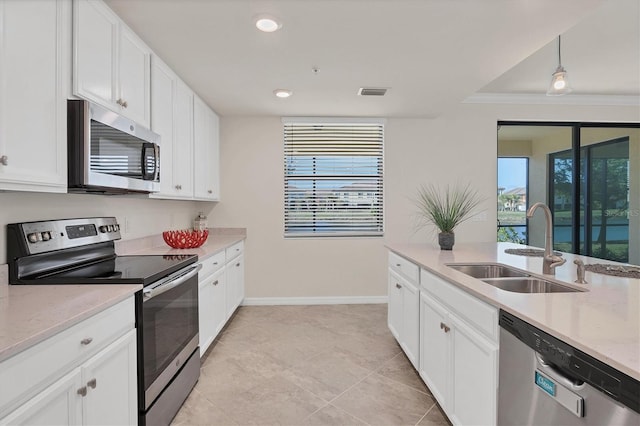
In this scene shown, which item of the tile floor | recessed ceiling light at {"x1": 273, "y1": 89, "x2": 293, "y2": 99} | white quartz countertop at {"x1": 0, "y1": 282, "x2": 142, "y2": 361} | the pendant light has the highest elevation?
recessed ceiling light at {"x1": 273, "y1": 89, "x2": 293, "y2": 99}

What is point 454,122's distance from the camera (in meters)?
4.47

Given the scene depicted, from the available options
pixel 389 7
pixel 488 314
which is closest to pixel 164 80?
pixel 389 7

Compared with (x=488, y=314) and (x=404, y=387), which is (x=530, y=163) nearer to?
(x=404, y=387)

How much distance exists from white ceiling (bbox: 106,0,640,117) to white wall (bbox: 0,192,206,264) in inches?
43.2

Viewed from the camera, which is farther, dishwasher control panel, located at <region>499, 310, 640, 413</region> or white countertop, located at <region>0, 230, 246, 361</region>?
white countertop, located at <region>0, 230, 246, 361</region>

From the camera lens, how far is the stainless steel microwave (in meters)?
1.58

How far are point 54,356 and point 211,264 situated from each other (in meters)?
1.81

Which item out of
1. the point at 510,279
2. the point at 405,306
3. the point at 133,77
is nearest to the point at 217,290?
the point at 405,306

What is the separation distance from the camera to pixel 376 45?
2.38 m

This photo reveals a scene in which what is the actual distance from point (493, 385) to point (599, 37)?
3.02 meters

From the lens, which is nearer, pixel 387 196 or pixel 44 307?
pixel 44 307

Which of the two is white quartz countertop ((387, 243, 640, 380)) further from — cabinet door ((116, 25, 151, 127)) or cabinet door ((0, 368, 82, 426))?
cabinet door ((116, 25, 151, 127))

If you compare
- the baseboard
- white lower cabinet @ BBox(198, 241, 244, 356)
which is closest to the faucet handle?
white lower cabinet @ BBox(198, 241, 244, 356)

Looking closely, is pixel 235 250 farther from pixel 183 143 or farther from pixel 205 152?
pixel 183 143
